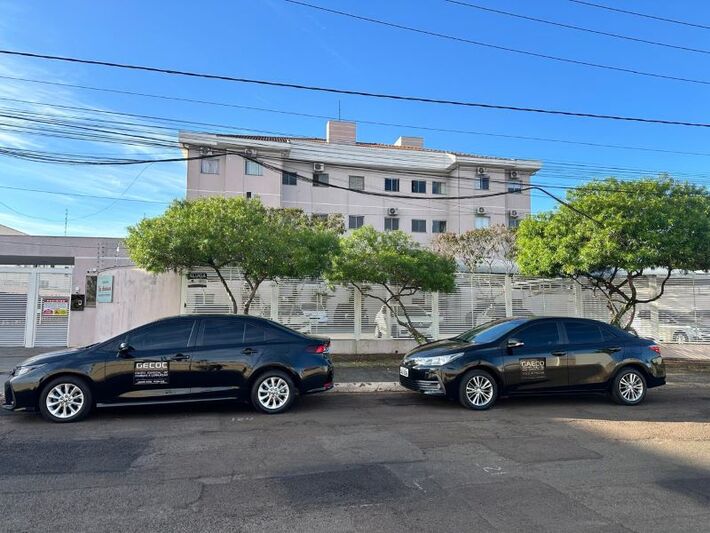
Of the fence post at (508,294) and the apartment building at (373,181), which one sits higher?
the apartment building at (373,181)

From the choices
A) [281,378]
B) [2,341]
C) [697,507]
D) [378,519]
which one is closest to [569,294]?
[281,378]

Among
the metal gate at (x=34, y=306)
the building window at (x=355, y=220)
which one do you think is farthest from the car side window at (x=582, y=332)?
the building window at (x=355, y=220)

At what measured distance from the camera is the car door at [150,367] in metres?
7.46

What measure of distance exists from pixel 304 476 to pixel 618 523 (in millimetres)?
2785

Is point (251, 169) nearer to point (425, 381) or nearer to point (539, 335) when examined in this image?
point (425, 381)

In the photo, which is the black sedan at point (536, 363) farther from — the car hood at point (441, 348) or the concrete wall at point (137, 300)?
the concrete wall at point (137, 300)

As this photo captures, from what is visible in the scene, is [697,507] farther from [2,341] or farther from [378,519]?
[2,341]

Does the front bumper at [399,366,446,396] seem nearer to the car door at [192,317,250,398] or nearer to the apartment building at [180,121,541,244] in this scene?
the car door at [192,317,250,398]

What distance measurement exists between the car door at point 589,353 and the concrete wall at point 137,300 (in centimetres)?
1087

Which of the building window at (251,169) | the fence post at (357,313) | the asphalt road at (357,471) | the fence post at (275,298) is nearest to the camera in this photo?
the asphalt road at (357,471)

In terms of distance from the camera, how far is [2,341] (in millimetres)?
16094

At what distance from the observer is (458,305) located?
53.1 feet

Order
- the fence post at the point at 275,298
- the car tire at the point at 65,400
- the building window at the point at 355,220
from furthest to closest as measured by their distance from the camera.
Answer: the building window at the point at 355,220
the fence post at the point at 275,298
the car tire at the point at 65,400

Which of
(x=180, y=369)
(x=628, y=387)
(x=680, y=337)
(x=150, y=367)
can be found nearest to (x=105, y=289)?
(x=150, y=367)
